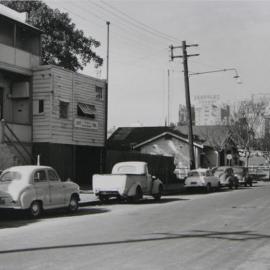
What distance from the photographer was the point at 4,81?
27.7 metres

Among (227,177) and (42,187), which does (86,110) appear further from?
(42,187)

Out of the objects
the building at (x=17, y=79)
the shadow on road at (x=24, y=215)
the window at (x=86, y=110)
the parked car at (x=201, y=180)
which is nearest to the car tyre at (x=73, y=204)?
the shadow on road at (x=24, y=215)

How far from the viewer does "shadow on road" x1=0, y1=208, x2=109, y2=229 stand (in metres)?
14.1

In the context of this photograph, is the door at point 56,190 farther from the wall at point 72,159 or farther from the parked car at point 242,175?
the parked car at point 242,175

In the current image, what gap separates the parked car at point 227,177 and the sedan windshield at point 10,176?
68.8 feet

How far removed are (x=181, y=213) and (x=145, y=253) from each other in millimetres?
7789

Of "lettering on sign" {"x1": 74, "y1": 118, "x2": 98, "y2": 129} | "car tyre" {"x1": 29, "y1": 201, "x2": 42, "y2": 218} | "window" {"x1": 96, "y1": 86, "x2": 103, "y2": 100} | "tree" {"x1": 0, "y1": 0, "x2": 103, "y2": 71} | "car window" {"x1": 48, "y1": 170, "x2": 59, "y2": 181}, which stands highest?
"tree" {"x1": 0, "y1": 0, "x2": 103, "y2": 71}

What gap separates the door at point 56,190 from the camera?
16219 millimetres

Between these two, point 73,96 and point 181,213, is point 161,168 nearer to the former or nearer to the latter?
point 73,96

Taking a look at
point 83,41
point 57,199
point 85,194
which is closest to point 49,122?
point 85,194

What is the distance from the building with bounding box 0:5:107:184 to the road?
11699 millimetres

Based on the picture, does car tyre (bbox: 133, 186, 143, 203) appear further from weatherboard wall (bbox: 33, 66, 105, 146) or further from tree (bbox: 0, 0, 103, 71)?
tree (bbox: 0, 0, 103, 71)

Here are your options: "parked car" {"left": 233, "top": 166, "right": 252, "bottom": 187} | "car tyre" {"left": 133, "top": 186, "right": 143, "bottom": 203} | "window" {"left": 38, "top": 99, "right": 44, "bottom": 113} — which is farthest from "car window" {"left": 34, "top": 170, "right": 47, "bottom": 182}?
"parked car" {"left": 233, "top": 166, "right": 252, "bottom": 187}

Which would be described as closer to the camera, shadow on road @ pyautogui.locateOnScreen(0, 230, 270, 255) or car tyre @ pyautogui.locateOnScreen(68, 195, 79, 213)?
shadow on road @ pyautogui.locateOnScreen(0, 230, 270, 255)
